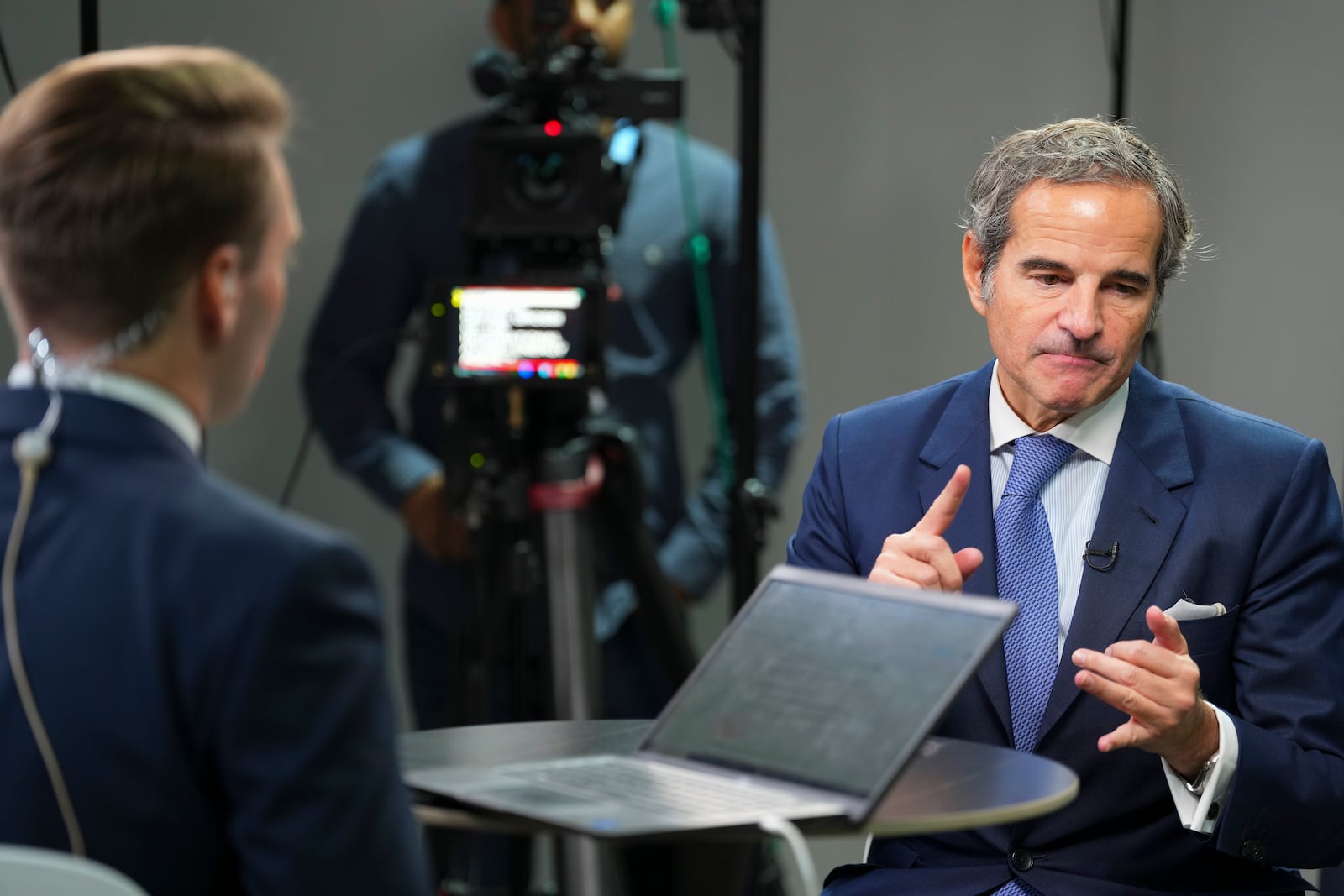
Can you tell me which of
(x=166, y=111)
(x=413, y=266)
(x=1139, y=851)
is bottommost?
(x=1139, y=851)

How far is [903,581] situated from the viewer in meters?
1.42

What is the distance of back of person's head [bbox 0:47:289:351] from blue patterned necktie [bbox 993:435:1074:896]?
0.89 metres

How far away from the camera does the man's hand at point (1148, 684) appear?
52.8 inches

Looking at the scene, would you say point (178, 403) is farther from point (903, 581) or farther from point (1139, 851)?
point (1139, 851)

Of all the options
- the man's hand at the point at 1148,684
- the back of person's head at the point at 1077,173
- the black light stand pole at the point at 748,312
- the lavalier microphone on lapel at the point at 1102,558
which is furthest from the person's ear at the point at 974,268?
the black light stand pole at the point at 748,312

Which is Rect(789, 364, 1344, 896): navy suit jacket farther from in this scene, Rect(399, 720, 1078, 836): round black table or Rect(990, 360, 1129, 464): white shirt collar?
Rect(399, 720, 1078, 836): round black table

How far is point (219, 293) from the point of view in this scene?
3.34ft

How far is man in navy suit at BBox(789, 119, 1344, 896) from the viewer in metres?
1.48

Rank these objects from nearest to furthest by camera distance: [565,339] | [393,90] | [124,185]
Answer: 1. [124,185]
2. [565,339]
3. [393,90]

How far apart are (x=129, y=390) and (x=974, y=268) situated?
103 centimetres

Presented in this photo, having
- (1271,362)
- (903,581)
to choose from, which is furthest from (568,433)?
(1271,362)

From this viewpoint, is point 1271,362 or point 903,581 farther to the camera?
point 1271,362

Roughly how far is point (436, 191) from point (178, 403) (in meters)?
1.99

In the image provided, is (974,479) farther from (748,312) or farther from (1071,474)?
(748,312)
